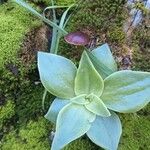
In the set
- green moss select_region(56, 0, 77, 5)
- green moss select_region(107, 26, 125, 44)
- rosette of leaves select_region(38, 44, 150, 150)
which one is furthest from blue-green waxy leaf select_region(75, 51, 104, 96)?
green moss select_region(56, 0, 77, 5)

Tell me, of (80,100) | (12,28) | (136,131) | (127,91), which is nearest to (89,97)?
(80,100)

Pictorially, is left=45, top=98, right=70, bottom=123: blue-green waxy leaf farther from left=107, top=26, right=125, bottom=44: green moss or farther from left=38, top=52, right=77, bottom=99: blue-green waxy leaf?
left=107, top=26, right=125, bottom=44: green moss

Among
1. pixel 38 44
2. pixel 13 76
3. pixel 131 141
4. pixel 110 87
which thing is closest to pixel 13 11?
pixel 38 44

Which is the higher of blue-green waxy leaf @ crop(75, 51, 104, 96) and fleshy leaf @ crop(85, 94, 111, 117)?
blue-green waxy leaf @ crop(75, 51, 104, 96)

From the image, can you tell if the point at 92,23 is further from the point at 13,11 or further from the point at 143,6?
the point at 13,11

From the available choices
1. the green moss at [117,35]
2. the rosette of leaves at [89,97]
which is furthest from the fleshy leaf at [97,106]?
the green moss at [117,35]
